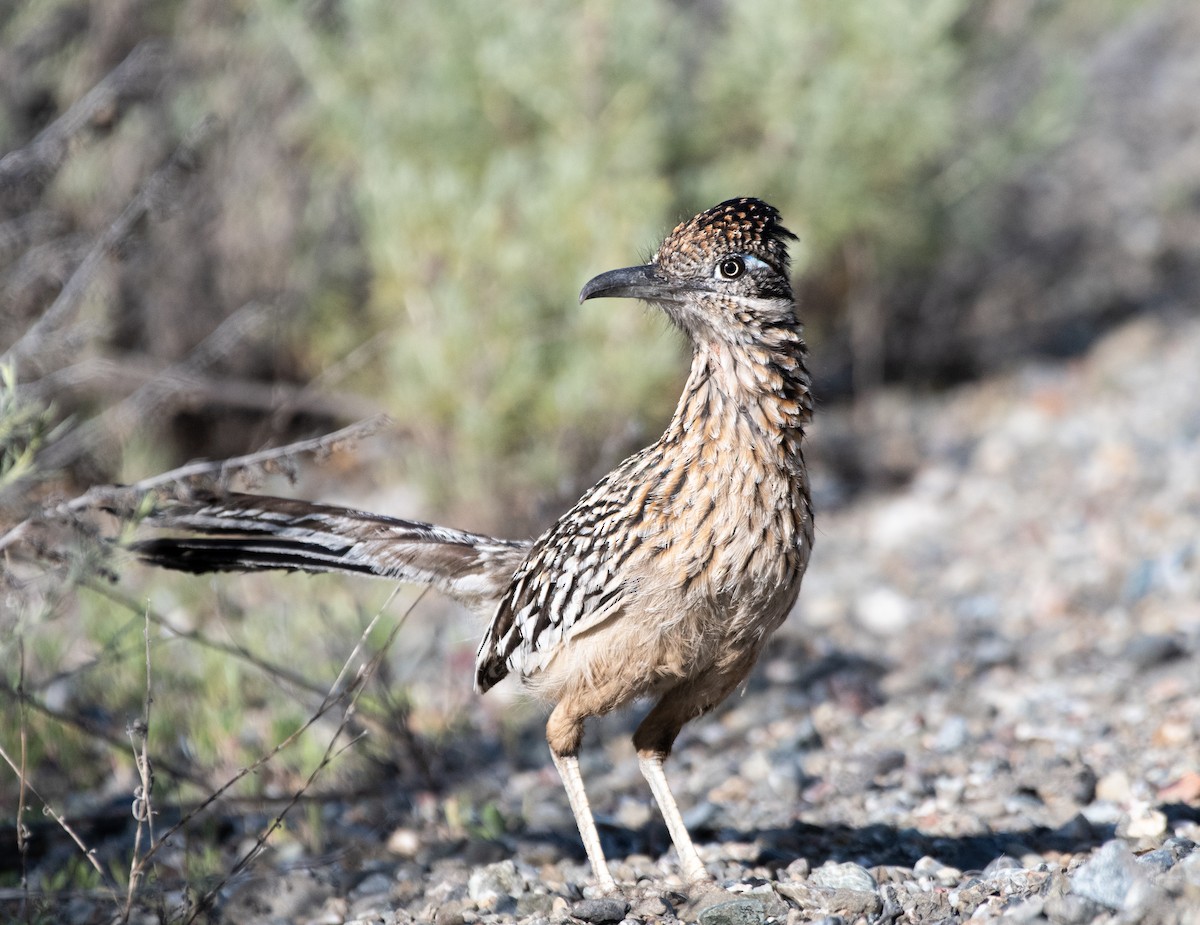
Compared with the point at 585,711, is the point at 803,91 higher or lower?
higher

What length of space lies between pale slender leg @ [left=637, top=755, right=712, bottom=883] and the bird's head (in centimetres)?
153

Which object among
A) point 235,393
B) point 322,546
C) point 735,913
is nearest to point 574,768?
point 735,913

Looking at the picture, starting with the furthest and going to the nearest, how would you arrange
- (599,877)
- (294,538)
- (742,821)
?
1. (742,821)
2. (294,538)
3. (599,877)

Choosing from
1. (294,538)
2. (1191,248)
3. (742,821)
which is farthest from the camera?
(1191,248)

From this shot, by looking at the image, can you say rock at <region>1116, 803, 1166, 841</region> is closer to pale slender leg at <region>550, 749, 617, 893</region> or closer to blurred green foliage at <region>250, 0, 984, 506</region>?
pale slender leg at <region>550, 749, 617, 893</region>

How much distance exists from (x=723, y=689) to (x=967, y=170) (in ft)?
19.6

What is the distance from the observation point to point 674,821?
15.2 feet

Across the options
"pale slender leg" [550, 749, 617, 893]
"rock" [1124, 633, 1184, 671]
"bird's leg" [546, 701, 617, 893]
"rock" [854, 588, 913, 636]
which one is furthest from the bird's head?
"rock" [854, 588, 913, 636]

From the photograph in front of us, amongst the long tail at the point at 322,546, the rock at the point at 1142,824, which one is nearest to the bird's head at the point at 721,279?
the long tail at the point at 322,546

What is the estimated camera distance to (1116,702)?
19.6 ft

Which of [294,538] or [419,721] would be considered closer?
[294,538]

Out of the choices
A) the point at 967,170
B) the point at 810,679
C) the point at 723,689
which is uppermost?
the point at 967,170

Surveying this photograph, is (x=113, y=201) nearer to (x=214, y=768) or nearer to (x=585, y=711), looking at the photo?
(x=214, y=768)

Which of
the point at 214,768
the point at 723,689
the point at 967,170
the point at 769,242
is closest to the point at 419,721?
the point at 214,768
